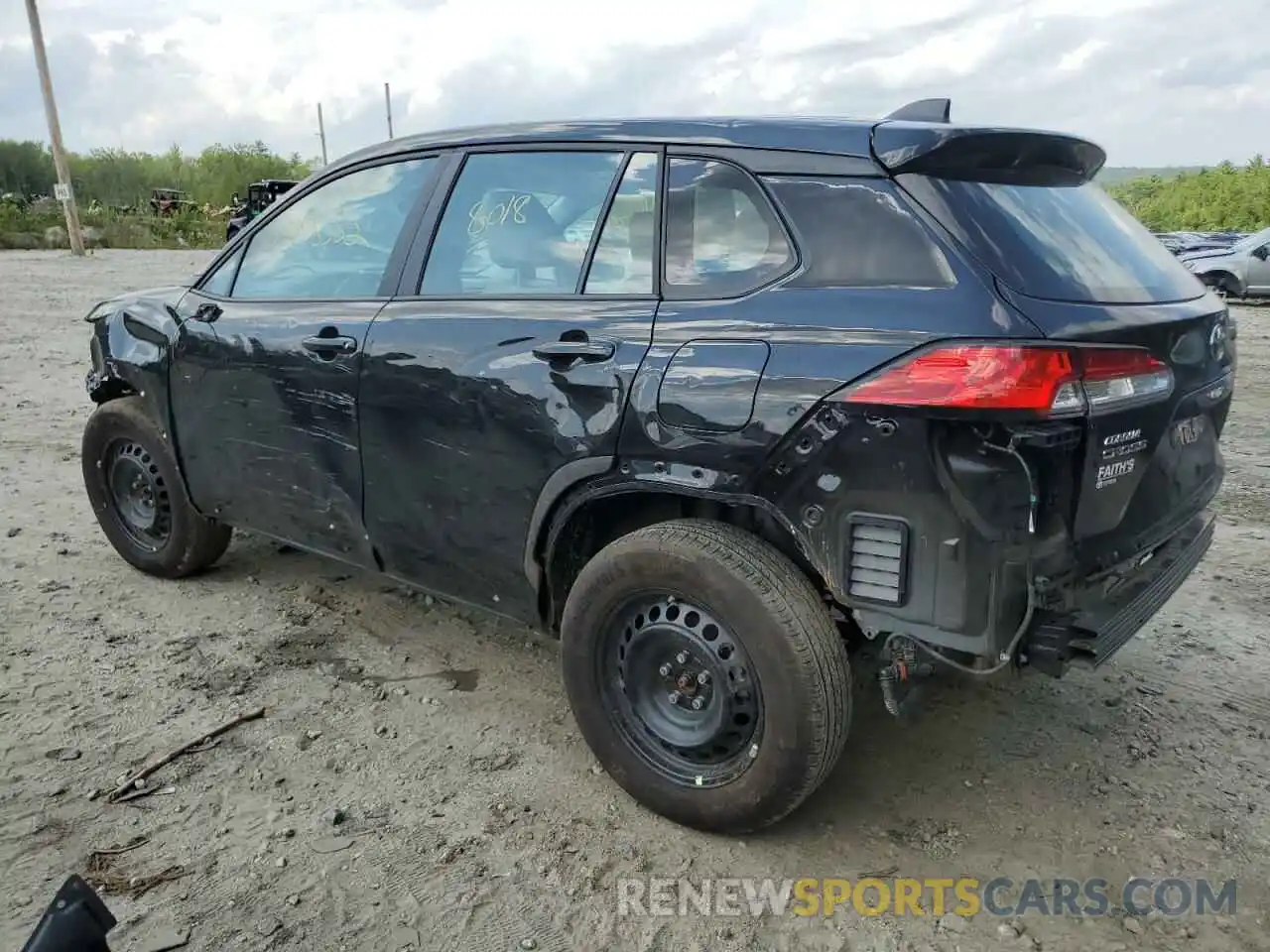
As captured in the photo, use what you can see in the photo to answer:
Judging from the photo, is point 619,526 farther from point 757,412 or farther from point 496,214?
point 496,214

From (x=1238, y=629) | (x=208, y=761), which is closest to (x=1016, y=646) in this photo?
(x=1238, y=629)

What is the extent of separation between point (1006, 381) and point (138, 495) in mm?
3865

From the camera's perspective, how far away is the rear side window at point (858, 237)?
2307 millimetres

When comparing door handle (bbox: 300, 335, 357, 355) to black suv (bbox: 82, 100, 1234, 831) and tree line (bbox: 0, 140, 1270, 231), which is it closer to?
black suv (bbox: 82, 100, 1234, 831)

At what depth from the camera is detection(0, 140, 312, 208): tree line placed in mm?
41844

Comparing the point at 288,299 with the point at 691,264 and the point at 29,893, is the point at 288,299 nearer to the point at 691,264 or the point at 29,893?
the point at 691,264

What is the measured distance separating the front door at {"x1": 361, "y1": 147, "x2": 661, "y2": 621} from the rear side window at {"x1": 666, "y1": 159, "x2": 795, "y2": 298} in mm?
82

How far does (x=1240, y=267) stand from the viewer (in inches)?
626

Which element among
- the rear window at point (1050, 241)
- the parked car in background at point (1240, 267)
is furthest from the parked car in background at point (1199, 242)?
the rear window at point (1050, 241)

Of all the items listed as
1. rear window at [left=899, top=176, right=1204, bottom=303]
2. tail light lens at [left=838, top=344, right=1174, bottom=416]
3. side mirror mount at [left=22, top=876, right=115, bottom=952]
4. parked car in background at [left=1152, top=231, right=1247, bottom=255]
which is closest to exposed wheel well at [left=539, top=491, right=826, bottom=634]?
tail light lens at [left=838, top=344, right=1174, bottom=416]

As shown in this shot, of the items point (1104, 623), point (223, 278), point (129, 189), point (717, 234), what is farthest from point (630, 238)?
point (129, 189)

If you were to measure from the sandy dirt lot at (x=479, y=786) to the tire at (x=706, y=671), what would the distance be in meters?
0.18

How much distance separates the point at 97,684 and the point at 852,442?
2.86 m

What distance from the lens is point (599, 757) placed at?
285cm
